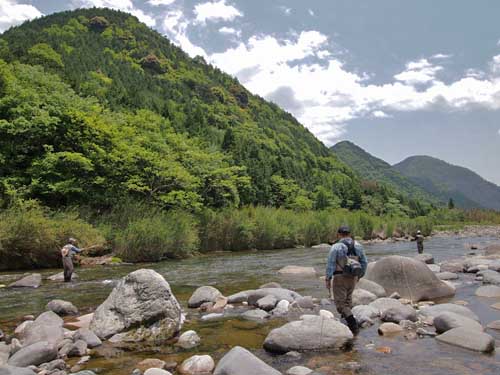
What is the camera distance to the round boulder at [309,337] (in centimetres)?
723

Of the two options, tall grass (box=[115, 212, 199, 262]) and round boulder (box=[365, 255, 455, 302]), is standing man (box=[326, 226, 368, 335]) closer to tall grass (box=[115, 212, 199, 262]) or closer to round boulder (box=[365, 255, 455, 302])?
round boulder (box=[365, 255, 455, 302])

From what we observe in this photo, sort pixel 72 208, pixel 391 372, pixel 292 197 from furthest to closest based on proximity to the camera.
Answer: pixel 292 197, pixel 72 208, pixel 391 372

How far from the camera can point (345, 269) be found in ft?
26.6

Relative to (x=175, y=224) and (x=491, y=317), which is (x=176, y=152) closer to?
(x=175, y=224)

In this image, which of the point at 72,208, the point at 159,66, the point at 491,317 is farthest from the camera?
the point at 159,66

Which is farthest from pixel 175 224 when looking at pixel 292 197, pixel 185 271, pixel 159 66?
pixel 159 66

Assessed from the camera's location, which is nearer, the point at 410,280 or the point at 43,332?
the point at 43,332

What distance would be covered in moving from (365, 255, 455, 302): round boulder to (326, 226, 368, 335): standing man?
4912 millimetres

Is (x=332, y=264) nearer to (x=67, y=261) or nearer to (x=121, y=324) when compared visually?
(x=121, y=324)

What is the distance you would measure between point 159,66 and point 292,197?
7917 centimetres

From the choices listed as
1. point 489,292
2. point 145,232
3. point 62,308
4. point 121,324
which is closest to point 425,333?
point 489,292

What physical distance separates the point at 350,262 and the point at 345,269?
0.57 ft

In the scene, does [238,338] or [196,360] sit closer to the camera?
[196,360]

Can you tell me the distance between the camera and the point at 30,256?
21078 mm
